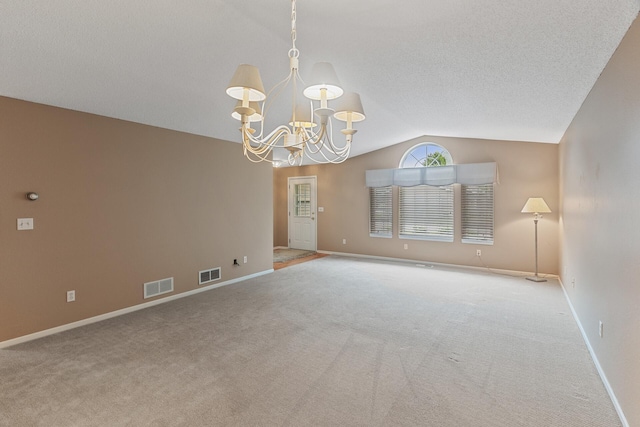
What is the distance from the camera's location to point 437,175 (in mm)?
6395

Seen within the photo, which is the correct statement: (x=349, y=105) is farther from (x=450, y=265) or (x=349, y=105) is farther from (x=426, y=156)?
(x=450, y=265)

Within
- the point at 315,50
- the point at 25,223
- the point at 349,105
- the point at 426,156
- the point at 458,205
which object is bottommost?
the point at 25,223

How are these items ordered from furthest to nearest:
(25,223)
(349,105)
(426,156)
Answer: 1. (426,156)
2. (25,223)
3. (349,105)

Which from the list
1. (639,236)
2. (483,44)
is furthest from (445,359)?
(483,44)

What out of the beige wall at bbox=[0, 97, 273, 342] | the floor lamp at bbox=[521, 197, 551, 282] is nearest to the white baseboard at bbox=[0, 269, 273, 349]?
the beige wall at bbox=[0, 97, 273, 342]

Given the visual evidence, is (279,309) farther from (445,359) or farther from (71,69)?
(71,69)

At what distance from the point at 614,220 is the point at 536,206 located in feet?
11.1

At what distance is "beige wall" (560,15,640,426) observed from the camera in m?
1.81

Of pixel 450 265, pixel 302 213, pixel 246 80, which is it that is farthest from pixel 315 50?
pixel 302 213

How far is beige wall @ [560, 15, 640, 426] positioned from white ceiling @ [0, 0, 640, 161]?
26 cm

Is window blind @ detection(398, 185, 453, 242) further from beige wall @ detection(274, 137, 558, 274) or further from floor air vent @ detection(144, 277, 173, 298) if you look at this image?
floor air vent @ detection(144, 277, 173, 298)

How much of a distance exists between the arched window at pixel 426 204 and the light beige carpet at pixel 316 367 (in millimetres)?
2481

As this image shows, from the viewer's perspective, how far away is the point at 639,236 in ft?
5.74

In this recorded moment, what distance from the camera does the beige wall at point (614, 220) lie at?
181 centimetres
